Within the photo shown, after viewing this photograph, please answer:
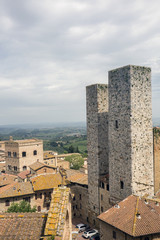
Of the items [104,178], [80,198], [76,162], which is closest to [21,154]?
[76,162]

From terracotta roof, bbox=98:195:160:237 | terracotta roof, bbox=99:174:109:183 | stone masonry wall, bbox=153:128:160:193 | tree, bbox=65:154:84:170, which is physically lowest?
tree, bbox=65:154:84:170

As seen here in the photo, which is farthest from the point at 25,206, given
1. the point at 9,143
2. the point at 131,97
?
the point at 9,143

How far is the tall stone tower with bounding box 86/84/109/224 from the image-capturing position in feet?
103

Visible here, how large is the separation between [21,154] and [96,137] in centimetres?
3220

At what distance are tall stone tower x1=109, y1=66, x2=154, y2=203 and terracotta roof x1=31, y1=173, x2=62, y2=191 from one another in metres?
14.5

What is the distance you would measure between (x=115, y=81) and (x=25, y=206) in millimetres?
21255

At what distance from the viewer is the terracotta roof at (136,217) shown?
19406 mm

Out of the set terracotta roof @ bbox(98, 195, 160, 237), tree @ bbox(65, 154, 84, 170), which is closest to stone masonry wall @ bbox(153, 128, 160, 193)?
terracotta roof @ bbox(98, 195, 160, 237)

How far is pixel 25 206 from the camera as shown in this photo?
2952cm

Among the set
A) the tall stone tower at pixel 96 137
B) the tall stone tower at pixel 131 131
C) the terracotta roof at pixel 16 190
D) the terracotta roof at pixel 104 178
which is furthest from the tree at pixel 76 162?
the tall stone tower at pixel 131 131

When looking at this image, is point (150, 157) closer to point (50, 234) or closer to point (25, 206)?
point (25, 206)

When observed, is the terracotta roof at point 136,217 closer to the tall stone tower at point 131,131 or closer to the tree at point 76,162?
the tall stone tower at point 131,131

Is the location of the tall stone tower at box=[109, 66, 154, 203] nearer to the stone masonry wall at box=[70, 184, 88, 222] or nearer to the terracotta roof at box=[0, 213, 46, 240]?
the stone masonry wall at box=[70, 184, 88, 222]

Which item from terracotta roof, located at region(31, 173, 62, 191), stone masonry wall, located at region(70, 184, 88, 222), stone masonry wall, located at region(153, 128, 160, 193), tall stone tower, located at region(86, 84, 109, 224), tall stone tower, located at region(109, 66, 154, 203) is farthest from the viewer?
terracotta roof, located at region(31, 173, 62, 191)
